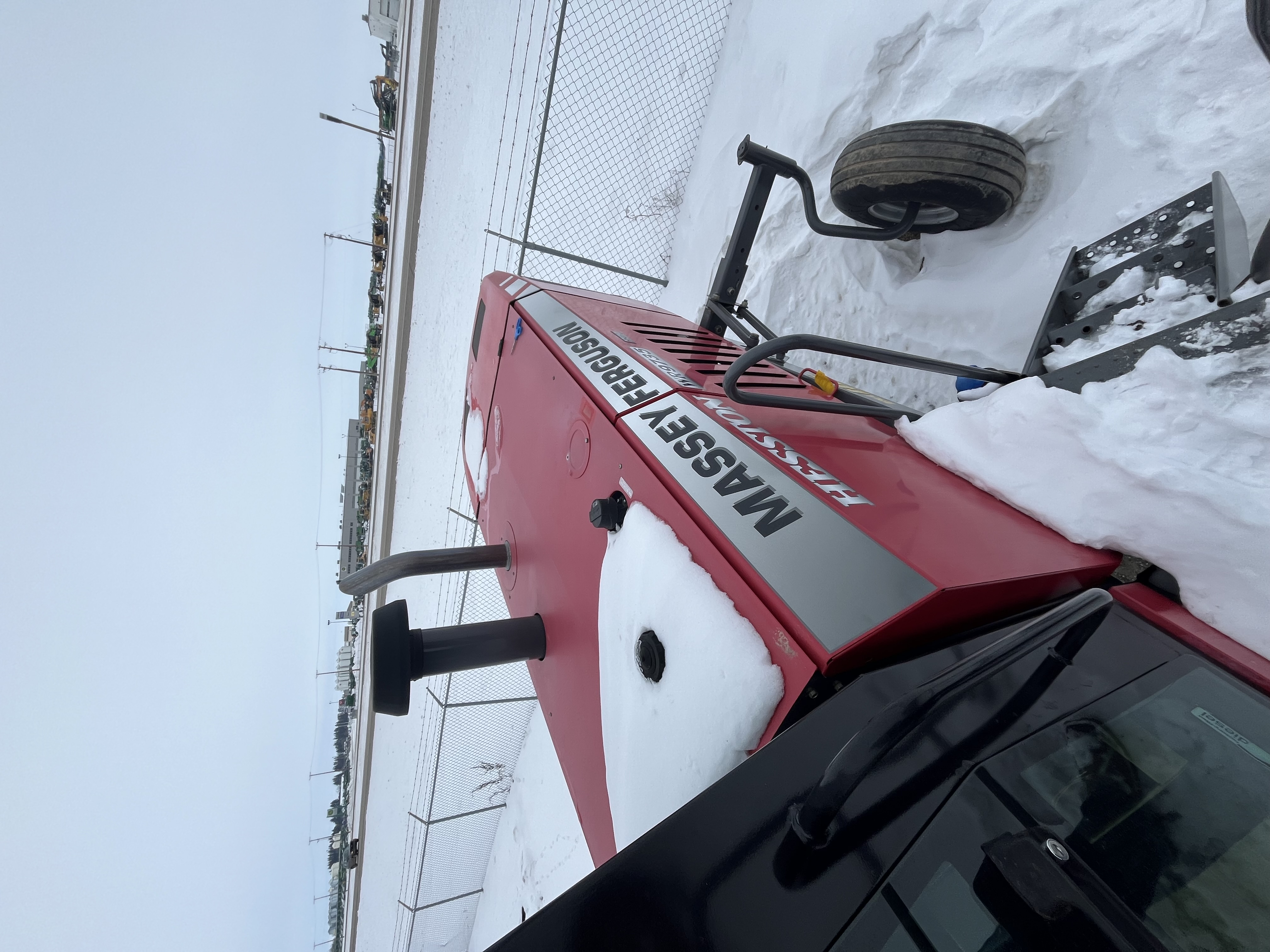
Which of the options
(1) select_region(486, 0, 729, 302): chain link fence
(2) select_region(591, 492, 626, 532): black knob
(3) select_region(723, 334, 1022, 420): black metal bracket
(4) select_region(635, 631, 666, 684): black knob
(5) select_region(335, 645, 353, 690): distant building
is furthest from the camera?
(5) select_region(335, 645, 353, 690): distant building

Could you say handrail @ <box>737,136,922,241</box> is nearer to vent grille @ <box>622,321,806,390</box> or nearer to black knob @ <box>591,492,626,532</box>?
vent grille @ <box>622,321,806,390</box>

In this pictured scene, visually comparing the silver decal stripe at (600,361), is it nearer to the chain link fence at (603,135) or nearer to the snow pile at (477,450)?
the snow pile at (477,450)

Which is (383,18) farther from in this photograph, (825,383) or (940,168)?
(825,383)

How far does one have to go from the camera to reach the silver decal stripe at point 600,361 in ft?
3.68

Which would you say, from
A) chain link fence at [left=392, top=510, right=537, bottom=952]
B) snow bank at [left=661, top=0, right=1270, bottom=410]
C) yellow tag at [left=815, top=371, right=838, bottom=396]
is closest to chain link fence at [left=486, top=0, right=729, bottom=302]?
snow bank at [left=661, top=0, right=1270, bottom=410]

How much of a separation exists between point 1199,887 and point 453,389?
339cm

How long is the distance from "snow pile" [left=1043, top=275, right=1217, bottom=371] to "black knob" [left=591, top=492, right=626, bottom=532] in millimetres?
887

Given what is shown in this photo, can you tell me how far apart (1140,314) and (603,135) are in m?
2.62

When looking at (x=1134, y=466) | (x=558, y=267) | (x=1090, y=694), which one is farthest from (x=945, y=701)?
(x=558, y=267)

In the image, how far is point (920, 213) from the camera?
1572 mm

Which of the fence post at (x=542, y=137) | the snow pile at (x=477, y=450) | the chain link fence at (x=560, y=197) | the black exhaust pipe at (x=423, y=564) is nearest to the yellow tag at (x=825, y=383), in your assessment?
the black exhaust pipe at (x=423, y=564)

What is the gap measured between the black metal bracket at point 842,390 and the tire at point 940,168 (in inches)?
18.7

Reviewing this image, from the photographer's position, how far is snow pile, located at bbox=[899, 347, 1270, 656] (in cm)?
67

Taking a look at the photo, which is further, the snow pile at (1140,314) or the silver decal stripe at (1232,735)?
the snow pile at (1140,314)
